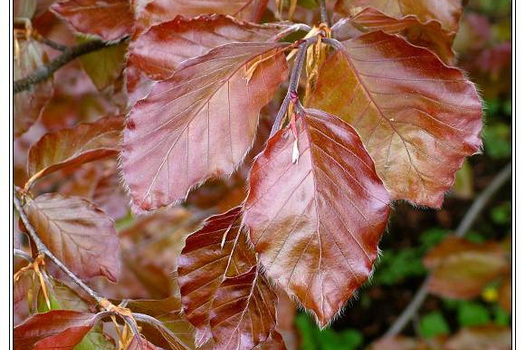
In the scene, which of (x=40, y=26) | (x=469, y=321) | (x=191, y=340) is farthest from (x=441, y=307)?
(x=191, y=340)

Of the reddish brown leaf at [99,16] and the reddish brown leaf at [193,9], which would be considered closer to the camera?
the reddish brown leaf at [193,9]

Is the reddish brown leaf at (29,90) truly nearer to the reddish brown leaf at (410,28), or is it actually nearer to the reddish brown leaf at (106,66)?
the reddish brown leaf at (106,66)

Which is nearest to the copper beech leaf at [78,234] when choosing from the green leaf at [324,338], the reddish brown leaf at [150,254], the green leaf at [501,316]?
the reddish brown leaf at [150,254]

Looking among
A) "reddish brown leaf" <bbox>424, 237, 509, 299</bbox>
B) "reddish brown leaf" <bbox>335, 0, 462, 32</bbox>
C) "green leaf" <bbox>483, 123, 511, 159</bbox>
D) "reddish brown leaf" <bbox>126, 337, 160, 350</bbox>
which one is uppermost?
"reddish brown leaf" <bbox>335, 0, 462, 32</bbox>

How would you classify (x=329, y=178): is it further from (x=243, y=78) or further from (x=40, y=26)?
(x=40, y=26)

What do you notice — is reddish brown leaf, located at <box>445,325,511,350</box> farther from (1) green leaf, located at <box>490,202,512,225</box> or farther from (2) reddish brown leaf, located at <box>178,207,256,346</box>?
(1) green leaf, located at <box>490,202,512,225</box>

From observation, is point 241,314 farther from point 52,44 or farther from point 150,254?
point 150,254

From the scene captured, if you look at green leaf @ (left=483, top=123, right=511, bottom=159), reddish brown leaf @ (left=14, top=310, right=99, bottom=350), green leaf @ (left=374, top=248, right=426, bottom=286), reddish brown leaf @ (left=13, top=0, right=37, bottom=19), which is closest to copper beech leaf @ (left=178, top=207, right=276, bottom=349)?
reddish brown leaf @ (left=14, top=310, right=99, bottom=350)
